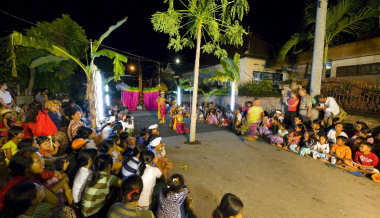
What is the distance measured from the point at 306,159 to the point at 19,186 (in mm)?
6435

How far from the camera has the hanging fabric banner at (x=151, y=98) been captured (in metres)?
16.9

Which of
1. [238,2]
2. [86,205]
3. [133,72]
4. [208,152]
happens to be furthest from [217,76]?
[133,72]

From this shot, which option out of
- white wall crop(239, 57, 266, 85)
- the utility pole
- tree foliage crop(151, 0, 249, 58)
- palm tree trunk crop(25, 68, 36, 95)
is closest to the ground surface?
the utility pole

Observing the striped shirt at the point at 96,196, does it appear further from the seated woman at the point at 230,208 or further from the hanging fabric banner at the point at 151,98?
the hanging fabric banner at the point at 151,98

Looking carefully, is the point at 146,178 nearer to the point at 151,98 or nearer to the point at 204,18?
the point at 204,18

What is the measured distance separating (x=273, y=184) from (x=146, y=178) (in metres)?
2.91

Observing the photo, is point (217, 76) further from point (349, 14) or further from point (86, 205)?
point (86, 205)

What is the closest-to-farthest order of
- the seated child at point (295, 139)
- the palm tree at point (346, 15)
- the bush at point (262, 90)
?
the seated child at point (295, 139), the palm tree at point (346, 15), the bush at point (262, 90)

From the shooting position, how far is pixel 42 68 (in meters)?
13.4

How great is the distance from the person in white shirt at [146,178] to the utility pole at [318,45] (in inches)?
289

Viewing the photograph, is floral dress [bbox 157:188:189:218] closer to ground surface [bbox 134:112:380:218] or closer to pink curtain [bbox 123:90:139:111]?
ground surface [bbox 134:112:380:218]

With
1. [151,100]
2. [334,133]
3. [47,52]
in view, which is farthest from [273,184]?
[47,52]

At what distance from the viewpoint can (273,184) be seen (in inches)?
150

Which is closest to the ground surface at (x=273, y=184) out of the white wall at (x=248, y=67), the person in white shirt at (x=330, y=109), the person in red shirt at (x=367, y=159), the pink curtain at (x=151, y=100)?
the person in red shirt at (x=367, y=159)
